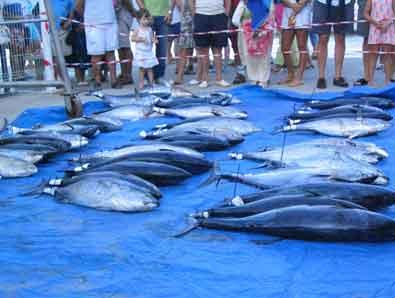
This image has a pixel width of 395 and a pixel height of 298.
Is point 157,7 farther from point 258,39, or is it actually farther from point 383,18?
point 383,18

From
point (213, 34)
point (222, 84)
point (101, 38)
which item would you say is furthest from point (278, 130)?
point (101, 38)

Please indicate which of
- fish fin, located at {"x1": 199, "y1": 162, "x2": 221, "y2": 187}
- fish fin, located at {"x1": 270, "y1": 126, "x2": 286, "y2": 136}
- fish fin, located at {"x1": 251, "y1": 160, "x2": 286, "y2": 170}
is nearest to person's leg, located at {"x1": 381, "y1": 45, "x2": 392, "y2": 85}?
fish fin, located at {"x1": 270, "y1": 126, "x2": 286, "y2": 136}

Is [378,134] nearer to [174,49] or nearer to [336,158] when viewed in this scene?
[336,158]

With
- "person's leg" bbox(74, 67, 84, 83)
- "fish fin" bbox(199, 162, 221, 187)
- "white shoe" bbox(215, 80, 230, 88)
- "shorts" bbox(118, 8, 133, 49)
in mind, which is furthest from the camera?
"person's leg" bbox(74, 67, 84, 83)

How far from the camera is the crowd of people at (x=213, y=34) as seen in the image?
963 centimetres

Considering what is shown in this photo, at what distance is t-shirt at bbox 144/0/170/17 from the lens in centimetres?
1120

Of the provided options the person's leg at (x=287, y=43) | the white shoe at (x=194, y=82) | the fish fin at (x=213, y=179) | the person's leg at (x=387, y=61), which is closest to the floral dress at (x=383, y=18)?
the person's leg at (x=387, y=61)

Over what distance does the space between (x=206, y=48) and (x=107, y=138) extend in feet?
14.0

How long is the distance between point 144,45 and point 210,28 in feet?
3.65

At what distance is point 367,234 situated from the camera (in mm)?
3551

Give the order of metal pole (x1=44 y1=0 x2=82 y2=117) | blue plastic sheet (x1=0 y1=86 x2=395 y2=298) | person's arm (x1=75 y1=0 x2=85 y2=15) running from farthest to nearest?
person's arm (x1=75 y1=0 x2=85 y2=15)
metal pole (x1=44 y1=0 x2=82 y2=117)
blue plastic sheet (x1=0 y1=86 x2=395 y2=298)

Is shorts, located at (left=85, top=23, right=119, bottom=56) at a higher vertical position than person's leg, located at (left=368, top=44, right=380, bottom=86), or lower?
higher

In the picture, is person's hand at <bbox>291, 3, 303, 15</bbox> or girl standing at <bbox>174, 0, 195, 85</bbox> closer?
person's hand at <bbox>291, 3, 303, 15</bbox>

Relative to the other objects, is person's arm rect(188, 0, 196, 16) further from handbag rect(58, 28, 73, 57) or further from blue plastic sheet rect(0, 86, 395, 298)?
blue plastic sheet rect(0, 86, 395, 298)
